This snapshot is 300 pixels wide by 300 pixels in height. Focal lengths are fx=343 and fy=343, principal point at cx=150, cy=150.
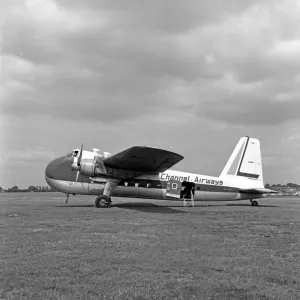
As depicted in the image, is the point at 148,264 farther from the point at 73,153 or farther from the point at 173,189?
the point at 173,189

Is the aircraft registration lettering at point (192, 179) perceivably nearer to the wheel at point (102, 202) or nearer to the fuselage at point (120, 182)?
the fuselage at point (120, 182)

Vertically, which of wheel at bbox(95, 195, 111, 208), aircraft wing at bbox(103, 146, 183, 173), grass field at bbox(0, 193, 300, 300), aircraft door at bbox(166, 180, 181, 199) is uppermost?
aircraft wing at bbox(103, 146, 183, 173)

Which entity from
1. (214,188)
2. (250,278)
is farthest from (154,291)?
(214,188)

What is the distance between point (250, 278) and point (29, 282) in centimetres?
331

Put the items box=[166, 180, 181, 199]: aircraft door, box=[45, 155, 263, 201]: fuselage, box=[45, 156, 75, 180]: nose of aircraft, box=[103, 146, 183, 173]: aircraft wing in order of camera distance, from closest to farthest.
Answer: box=[103, 146, 183, 173]: aircraft wing < box=[45, 155, 263, 201]: fuselage < box=[45, 156, 75, 180]: nose of aircraft < box=[166, 180, 181, 199]: aircraft door

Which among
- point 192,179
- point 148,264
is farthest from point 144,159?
point 148,264

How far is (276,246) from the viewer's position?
8.08 m

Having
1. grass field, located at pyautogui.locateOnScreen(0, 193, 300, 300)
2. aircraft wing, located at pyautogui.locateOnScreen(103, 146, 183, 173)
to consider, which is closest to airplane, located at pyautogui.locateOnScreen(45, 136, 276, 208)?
aircraft wing, located at pyautogui.locateOnScreen(103, 146, 183, 173)

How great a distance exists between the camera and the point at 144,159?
19281 mm

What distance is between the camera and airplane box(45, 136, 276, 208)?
64.7 ft

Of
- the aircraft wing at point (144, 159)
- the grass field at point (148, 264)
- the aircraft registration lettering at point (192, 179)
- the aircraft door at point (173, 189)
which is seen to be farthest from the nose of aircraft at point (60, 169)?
the grass field at point (148, 264)

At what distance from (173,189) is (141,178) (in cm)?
232

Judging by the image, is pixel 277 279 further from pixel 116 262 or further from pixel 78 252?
pixel 78 252

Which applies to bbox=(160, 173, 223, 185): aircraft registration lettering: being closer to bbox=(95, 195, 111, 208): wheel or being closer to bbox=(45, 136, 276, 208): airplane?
bbox=(45, 136, 276, 208): airplane
